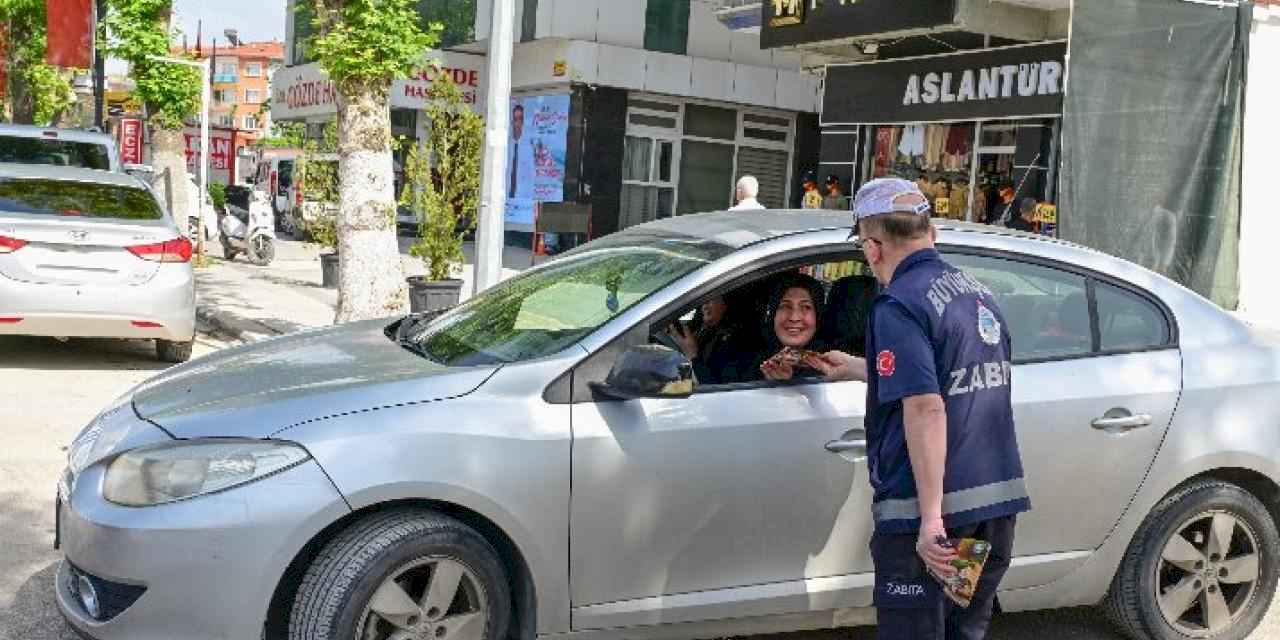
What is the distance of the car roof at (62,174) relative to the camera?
912cm

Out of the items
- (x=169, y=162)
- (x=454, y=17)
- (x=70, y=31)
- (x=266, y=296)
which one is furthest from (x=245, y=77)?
(x=266, y=296)

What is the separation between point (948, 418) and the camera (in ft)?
9.77

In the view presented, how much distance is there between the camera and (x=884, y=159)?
17547mm

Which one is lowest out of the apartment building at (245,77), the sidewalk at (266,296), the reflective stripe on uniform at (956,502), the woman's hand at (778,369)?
the sidewalk at (266,296)

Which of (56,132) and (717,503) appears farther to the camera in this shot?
(56,132)

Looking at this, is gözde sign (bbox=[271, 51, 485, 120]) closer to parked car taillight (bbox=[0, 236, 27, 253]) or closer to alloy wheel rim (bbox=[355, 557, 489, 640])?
parked car taillight (bbox=[0, 236, 27, 253])

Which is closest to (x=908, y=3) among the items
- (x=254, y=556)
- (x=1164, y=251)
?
(x=1164, y=251)

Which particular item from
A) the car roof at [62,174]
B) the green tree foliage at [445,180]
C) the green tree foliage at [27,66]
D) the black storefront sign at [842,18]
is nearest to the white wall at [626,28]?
the black storefront sign at [842,18]

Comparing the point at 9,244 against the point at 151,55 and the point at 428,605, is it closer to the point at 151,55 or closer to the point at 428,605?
the point at 428,605

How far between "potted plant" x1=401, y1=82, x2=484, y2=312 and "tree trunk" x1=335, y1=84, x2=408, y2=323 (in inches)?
30.1

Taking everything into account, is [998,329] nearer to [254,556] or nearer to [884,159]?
[254,556]

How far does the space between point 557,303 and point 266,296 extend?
1139cm

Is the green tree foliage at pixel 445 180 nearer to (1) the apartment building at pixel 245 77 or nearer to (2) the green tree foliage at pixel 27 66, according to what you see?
(2) the green tree foliage at pixel 27 66

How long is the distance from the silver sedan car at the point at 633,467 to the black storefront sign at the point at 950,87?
9.85m
